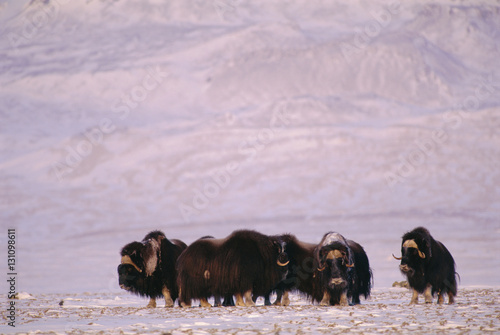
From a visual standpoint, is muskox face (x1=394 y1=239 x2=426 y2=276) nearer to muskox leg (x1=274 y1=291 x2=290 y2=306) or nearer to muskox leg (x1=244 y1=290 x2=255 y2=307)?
muskox leg (x1=274 y1=291 x2=290 y2=306)

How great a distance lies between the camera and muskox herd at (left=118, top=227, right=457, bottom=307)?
16.9 meters

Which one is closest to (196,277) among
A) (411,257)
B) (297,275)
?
(297,275)

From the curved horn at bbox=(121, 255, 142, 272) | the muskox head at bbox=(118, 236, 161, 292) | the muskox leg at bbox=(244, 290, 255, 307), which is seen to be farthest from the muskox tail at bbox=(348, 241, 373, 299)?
the curved horn at bbox=(121, 255, 142, 272)

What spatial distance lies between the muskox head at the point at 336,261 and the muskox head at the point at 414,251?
3.78 ft

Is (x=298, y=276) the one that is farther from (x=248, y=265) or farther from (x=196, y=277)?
(x=196, y=277)

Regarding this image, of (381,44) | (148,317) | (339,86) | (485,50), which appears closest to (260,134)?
(339,86)

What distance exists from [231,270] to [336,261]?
2.29 meters

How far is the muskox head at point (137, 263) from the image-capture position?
17828 mm

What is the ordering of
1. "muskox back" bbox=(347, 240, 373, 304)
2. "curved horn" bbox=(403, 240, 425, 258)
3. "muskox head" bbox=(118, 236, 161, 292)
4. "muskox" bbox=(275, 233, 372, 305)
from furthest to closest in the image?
"muskox back" bbox=(347, 240, 373, 304) → "muskox head" bbox=(118, 236, 161, 292) → "muskox" bbox=(275, 233, 372, 305) → "curved horn" bbox=(403, 240, 425, 258)

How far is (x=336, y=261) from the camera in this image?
1694 cm

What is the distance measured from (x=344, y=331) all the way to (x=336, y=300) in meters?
5.55

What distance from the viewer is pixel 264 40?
195m

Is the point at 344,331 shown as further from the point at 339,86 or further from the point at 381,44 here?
the point at 381,44

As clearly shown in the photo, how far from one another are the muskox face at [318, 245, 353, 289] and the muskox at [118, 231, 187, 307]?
11.9ft
